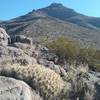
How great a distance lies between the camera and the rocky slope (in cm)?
1262

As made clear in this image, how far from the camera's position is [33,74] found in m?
14.2

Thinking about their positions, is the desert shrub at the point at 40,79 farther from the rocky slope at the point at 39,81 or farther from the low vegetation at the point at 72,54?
the low vegetation at the point at 72,54

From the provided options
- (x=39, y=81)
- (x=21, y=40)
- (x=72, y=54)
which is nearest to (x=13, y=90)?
(x=39, y=81)

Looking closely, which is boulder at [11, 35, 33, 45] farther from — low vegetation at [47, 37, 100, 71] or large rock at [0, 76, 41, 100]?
large rock at [0, 76, 41, 100]

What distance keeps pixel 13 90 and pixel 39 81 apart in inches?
72.2

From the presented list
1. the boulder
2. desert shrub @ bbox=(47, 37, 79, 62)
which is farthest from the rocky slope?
desert shrub @ bbox=(47, 37, 79, 62)

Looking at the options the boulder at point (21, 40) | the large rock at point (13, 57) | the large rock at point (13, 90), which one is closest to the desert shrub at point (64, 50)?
the boulder at point (21, 40)

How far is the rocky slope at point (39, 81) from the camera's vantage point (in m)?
12.6

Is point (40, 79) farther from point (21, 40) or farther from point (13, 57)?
point (21, 40)

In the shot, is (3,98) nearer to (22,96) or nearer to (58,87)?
(22,96)

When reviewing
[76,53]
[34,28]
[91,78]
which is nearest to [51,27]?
[34,28]

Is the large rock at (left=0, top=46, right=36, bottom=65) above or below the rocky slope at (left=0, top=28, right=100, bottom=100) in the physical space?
above

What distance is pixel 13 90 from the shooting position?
12352 millimetres

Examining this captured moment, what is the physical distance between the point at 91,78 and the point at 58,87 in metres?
2.67
